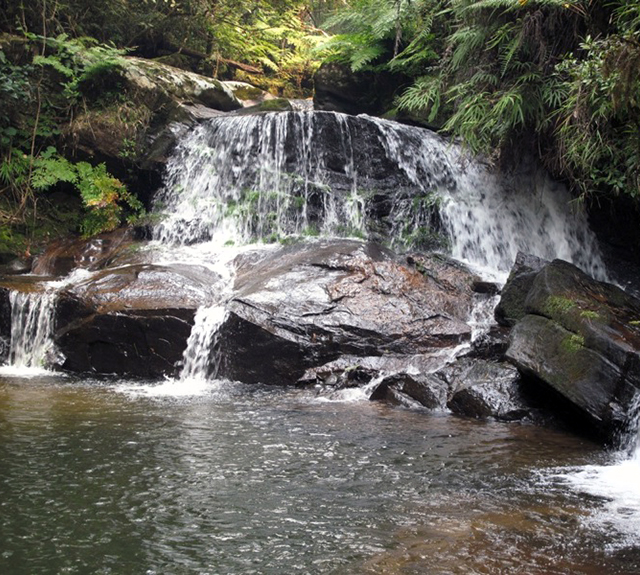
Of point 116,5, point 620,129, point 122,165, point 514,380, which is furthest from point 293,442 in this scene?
point 116,5

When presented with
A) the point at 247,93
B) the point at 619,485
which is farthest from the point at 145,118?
the point at 619,485

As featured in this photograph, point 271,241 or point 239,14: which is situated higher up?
point 239,14

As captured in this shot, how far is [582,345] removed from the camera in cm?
611

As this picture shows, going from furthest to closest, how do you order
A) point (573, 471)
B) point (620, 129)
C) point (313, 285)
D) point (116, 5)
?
point (116, 5) → point (313, 285) → point (620, 129) → point (573, 471)

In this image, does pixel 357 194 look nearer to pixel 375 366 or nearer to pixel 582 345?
pixel 375 366

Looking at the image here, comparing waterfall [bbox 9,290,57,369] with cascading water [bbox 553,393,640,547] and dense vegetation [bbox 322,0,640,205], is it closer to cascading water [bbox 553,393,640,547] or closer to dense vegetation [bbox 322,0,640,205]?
dense vegetation [bbox 322,0,640,205]

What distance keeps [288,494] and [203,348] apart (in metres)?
4.18

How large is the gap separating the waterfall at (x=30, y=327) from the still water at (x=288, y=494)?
7.38ft

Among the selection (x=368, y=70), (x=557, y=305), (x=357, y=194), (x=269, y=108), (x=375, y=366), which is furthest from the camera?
(x=368, y=70)

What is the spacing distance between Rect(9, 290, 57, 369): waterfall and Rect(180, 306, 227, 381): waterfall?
2.10 metres

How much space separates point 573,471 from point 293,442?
226 cm

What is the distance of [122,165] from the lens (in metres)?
12.0

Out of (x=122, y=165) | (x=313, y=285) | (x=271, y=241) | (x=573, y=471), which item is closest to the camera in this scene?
(x=573, y=471)

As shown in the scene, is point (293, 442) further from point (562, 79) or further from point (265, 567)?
point (562, 79)
